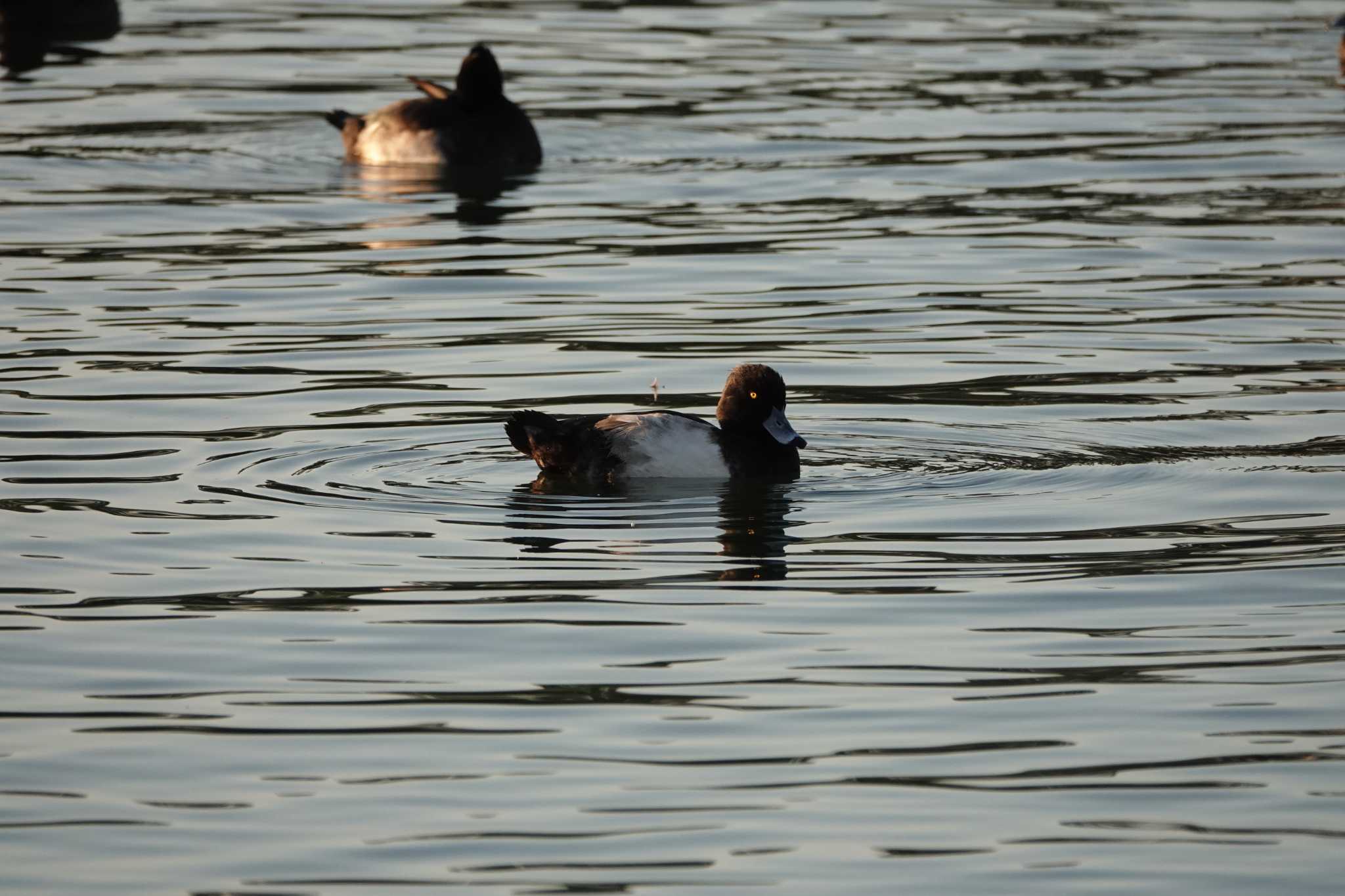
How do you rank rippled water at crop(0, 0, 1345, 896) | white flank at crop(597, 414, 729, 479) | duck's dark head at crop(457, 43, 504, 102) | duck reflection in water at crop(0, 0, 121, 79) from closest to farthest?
rippled water at crop(0, 0, 1345, 896) < white flank at crop(597, 414, 729, 479) < duck's dark head at crop(457, 43, 504, 102) < duck reflection in water at crop(0, 0, 121, 79)

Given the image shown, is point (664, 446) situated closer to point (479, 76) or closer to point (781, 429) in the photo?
point (781, 429)

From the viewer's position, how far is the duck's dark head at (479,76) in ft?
71.9

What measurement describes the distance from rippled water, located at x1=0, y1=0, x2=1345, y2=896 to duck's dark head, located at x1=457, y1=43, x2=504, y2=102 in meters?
0.86

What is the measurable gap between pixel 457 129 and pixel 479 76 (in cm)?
52

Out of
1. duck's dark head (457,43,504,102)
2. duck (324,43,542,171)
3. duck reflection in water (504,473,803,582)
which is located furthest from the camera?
duck's dark head (457,43,504,102)

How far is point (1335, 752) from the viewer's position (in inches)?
306

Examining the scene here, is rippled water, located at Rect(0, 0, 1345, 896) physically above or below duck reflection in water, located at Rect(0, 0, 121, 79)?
below

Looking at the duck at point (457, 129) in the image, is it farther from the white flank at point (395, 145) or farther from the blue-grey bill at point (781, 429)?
the blue-grey bill at point (781, 429)

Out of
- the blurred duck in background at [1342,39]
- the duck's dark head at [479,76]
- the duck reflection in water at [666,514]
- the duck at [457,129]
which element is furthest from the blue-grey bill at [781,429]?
the blurred duck in background at [1342,39]

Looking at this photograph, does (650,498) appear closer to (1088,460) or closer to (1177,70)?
(1088,460)

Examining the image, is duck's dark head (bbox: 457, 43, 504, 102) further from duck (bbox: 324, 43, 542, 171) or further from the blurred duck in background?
the blurred duck in background

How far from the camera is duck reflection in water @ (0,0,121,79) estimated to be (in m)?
28.8

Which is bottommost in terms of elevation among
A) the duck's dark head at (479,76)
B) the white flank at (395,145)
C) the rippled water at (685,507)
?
the rippled water at (685,507)

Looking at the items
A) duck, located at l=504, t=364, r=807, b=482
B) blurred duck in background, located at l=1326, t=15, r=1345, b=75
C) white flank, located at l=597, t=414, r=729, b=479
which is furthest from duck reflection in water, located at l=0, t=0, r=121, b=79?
white flank, located at l=597, t=414, r=729, b=479
